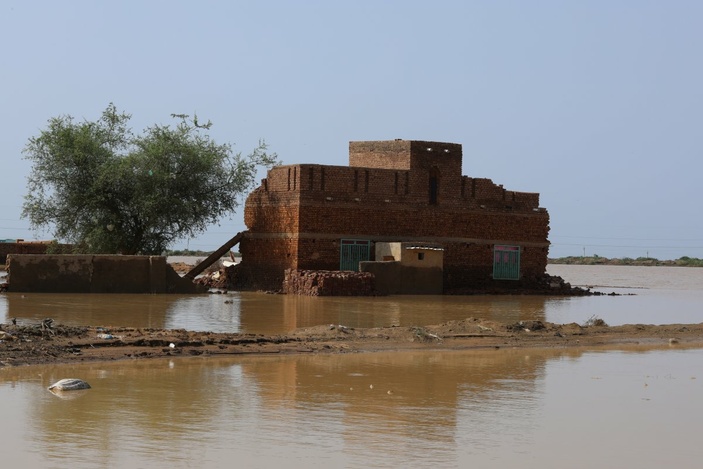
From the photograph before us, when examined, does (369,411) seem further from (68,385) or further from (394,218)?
(394,218)

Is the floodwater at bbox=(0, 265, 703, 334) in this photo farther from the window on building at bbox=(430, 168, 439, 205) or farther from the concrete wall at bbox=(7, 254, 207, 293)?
the window on building at bbox=(430, 168, 439, 205)

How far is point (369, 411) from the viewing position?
9.66m

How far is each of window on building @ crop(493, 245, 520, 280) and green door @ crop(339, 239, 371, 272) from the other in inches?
219

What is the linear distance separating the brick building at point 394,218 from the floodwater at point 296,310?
2.95 m

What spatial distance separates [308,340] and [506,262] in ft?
75.0

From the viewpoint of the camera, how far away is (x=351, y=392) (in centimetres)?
1072

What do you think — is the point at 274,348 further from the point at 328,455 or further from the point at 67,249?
the point at 67,249

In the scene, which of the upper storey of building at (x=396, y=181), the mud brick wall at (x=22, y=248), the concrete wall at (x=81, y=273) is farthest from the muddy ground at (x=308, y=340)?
the mud brick wall at (x=22, y=248)

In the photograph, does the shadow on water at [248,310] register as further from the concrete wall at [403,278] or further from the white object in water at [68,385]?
the white object in water at [68,385]

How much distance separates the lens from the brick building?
1303 inches

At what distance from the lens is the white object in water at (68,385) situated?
33.0ft

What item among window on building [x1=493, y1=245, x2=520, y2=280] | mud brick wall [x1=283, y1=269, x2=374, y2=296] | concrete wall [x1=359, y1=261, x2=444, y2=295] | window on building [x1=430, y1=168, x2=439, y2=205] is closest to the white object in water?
mud brick wall [x1=283, y1=269, x2=374, y2=296]

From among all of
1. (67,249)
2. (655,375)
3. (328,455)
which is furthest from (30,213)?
(328,455)

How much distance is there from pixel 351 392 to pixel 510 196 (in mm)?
27553
